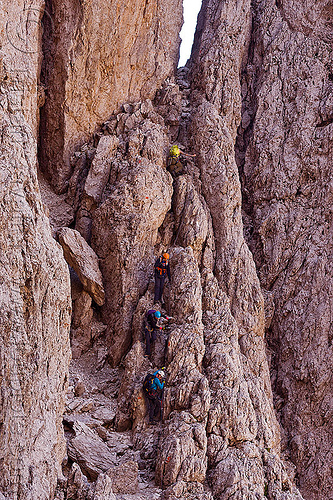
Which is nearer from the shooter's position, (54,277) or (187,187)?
(54,277)

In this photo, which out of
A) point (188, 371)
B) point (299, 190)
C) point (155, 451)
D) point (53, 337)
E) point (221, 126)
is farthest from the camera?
point (299, 190)

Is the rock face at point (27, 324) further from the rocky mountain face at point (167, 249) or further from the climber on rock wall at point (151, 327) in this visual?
the climber on rock wall at point (151, 327)

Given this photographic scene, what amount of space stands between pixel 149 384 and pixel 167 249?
681 centimetres

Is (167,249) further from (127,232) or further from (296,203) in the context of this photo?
(296,203)

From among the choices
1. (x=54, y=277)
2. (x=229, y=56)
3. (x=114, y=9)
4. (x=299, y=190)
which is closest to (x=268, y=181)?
(x=299, y=190)

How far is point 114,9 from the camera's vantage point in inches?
1128

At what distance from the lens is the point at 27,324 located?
53.9 feet

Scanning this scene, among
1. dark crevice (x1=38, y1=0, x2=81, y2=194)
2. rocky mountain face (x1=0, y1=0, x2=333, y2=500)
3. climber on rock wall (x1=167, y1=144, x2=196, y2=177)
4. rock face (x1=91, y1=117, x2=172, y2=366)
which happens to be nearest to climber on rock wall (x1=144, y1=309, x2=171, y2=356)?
rocky mountain face (x1=0, y1=0, x2=333, y2=500)

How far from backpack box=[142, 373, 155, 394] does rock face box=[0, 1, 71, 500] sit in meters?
4.10

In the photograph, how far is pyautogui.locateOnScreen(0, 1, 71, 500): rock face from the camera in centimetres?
1546

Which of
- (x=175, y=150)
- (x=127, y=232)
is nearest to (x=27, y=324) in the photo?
(x=127, y=232)

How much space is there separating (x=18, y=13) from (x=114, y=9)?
6.47m

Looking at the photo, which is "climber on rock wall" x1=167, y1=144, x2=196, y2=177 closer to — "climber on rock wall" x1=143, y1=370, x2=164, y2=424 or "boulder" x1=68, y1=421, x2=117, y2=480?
"climber on rock wall" x1=143, y1=370, x2=164, y2=424

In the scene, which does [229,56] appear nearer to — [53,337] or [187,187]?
[187,187]
